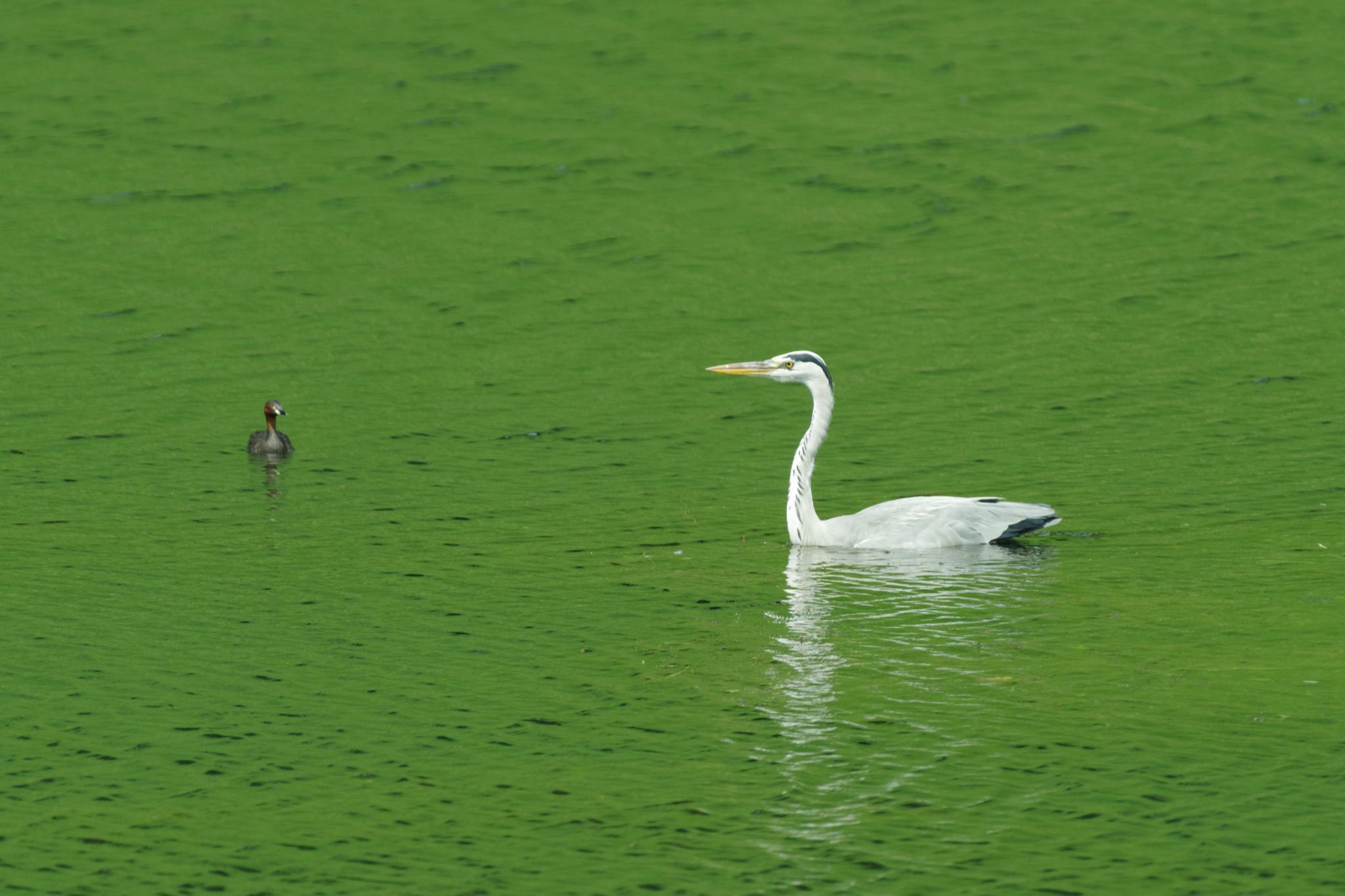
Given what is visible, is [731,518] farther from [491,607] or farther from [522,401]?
[522,401]

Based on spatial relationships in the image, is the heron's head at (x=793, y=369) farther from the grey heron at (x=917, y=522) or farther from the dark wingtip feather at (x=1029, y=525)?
the dark wingtip feather at (x=1029, y=525)

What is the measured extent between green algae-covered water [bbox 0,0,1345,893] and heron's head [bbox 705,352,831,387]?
0.93m

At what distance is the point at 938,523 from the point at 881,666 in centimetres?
319

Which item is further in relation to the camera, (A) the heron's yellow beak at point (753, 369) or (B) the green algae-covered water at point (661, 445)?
(A) the heron's yellow beak at point (753, 369)

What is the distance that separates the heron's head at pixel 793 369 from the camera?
49.1 ft

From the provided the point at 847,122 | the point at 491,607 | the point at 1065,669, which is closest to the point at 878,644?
the point at 1065,669

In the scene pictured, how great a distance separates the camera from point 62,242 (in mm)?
23703

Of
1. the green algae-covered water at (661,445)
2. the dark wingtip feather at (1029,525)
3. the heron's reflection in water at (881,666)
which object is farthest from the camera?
the dark wingtip feather at (1029,525)

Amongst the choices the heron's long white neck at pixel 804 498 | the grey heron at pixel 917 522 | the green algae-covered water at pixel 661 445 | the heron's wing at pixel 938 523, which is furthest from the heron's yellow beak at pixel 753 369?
the heron's wing at pixel 938 523

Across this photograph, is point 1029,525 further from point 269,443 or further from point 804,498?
point 269,443

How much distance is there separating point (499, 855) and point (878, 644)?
3426 millimetres

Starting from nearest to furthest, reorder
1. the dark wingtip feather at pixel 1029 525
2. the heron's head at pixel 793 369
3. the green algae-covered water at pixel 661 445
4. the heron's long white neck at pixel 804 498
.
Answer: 1. the green algae-covered water at pixel 661 445
2. the dark wingtip feather at pixel 1029 525
3. the heron's long white neck at pixel 804 498
4. the heron's head at pixel 793 369

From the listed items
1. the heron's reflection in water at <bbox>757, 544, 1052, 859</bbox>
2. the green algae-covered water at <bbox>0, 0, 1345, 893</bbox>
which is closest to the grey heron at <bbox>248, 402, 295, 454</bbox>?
the green algae-covered water at <bbox>0, 0, 1345, 893</bbox>

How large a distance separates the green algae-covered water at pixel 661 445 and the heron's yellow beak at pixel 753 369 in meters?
0.94
